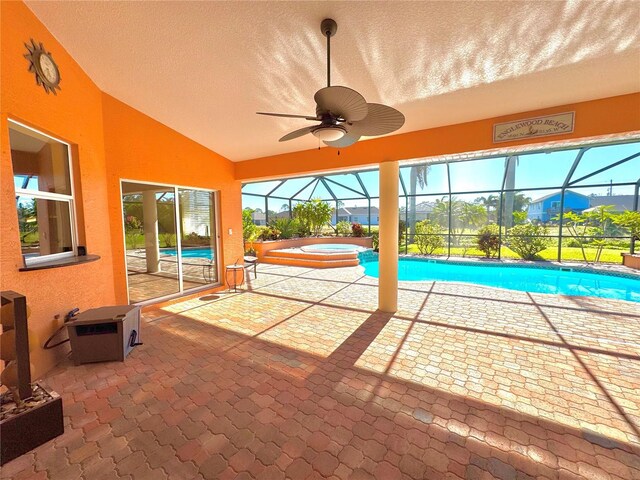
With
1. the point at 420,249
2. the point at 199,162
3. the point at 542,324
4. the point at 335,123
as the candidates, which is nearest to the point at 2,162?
the point at 335,123

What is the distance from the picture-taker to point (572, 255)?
947 cm

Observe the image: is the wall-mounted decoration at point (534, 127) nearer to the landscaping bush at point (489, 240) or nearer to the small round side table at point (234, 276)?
the small round side table at point (234, 276)

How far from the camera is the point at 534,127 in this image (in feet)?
11.2

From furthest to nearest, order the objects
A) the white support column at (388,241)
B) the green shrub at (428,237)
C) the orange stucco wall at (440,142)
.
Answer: the green shrub at (428,237)
the white support column at (388,241)
the orange stucco wall at (440,142)

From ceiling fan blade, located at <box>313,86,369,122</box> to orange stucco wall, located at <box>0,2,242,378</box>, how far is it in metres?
2.66

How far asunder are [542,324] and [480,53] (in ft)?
12.2

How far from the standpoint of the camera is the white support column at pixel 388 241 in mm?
4492

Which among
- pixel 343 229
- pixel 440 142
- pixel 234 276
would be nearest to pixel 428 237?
pixel 343 229

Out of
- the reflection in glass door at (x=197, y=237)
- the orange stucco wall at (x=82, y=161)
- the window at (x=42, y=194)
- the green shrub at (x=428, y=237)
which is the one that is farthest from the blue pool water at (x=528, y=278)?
the window at (x=42, y=194)

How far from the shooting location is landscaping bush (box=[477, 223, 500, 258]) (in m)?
10.0

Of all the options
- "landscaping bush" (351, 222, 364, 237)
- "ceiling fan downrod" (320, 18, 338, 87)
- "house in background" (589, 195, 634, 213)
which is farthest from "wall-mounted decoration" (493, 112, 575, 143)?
"landscaping bush" (351, 222, 364, 237)

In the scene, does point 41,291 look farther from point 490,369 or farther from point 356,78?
point 490,369

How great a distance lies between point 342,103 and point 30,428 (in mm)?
3163

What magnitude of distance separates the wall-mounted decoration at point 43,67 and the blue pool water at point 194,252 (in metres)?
2.95
